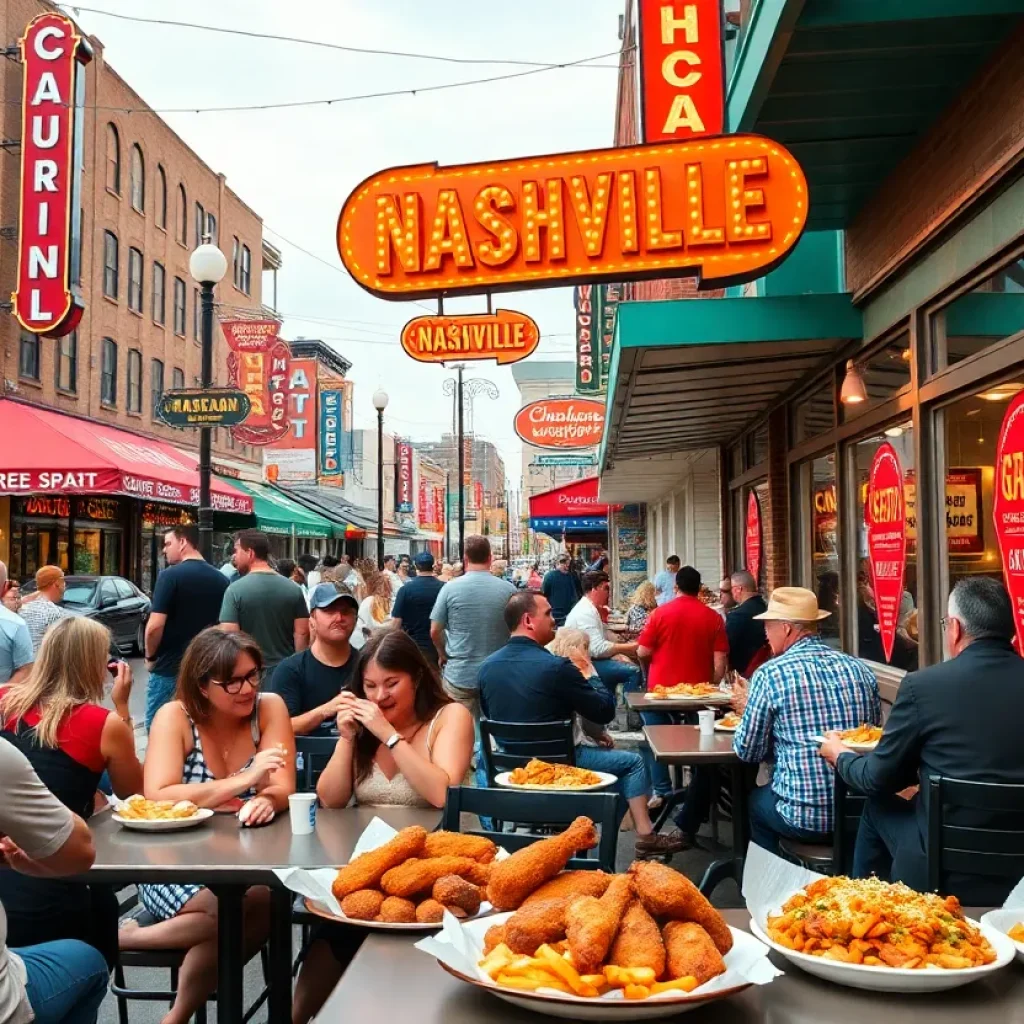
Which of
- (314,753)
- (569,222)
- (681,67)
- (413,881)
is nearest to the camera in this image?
(413,881)

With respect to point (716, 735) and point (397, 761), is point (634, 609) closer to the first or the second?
point (716, 735)

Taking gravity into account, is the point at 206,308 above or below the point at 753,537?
above

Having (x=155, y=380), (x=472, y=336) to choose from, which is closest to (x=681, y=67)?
(x=472, y=336)

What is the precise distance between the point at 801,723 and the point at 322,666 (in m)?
2.75

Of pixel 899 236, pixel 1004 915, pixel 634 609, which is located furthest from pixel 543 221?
pixel 634 609

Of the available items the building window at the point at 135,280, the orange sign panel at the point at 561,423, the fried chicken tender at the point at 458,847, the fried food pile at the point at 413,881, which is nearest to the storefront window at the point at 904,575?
the fried chicken tender at the point at 458,847

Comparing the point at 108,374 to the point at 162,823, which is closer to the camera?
the point at 162,823

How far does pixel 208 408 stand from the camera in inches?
446

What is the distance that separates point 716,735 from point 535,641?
1.23m

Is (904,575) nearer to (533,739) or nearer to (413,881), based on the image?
(533,739)

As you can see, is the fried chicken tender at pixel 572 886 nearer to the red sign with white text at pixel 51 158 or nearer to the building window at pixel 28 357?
the red sign with white text at pixel 51 158

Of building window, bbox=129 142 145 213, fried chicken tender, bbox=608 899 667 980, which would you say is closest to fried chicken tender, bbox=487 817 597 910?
fried chicken tender, bbox=608 899 667 980

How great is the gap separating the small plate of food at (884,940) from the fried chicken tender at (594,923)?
15.1 inches

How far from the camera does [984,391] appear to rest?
6.00 m
